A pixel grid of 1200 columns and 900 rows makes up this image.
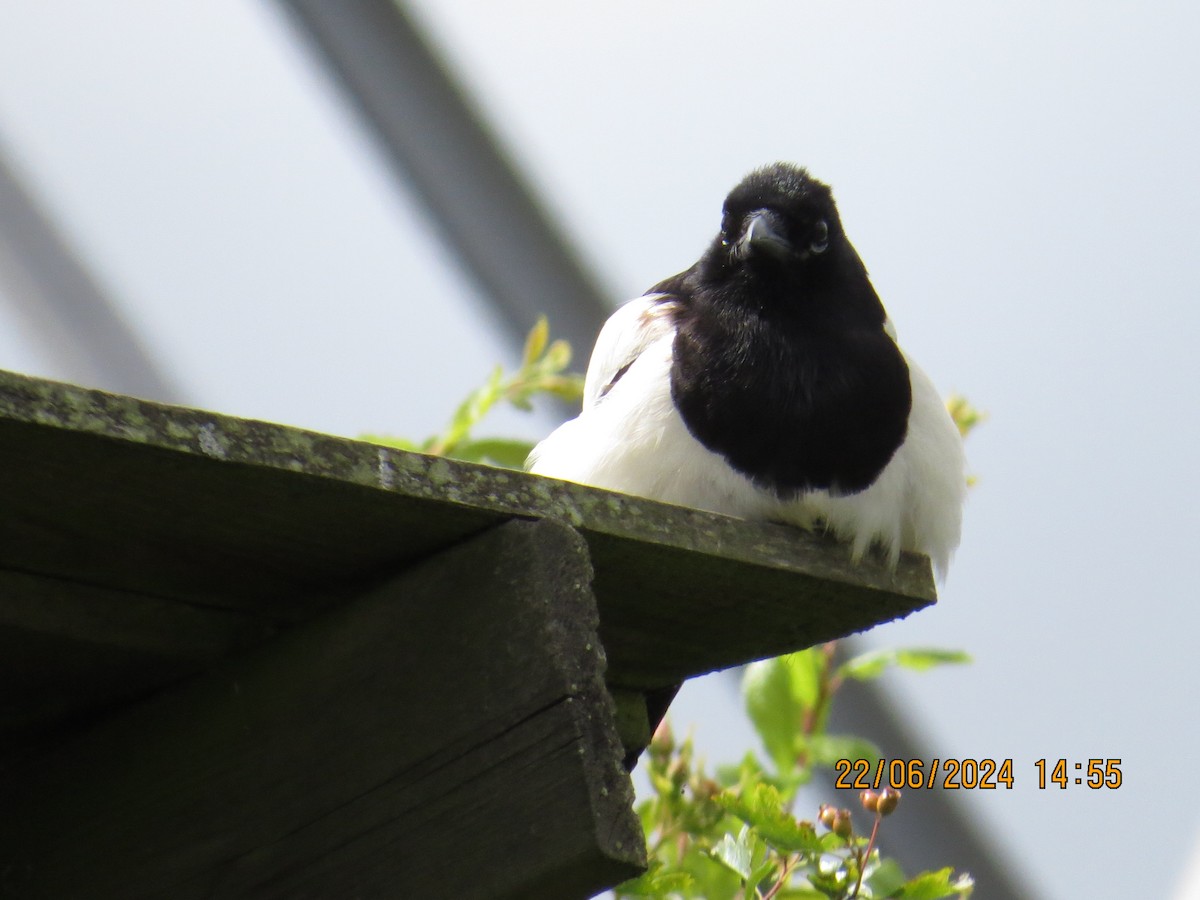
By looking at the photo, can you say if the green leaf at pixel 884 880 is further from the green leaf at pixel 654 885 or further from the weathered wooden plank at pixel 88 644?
the weathered wooden plank at pixel 88 644

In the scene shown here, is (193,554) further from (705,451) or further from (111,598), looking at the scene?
(705,451)

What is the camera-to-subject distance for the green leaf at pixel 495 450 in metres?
2.00

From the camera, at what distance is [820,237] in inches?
81.9

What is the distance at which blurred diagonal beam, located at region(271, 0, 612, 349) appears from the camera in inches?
112

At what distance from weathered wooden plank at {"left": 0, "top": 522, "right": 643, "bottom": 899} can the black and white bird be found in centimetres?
57

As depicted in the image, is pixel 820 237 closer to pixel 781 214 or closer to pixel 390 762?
pixel 781 214

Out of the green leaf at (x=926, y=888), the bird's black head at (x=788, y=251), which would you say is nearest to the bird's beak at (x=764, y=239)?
the bird's black head at (x=788, y=251)

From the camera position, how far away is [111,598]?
1.17m

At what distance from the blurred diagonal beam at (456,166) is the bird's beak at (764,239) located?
0.95 m

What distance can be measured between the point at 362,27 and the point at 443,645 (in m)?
1.93

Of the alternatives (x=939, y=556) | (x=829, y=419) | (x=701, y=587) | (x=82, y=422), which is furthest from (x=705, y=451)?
(x=82, y=422)

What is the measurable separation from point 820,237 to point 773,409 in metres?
0.37

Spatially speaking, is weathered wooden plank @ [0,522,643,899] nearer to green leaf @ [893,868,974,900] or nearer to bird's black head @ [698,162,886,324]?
green leaf @ [893,868,974,900]

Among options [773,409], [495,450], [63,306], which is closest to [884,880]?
[773,409]
